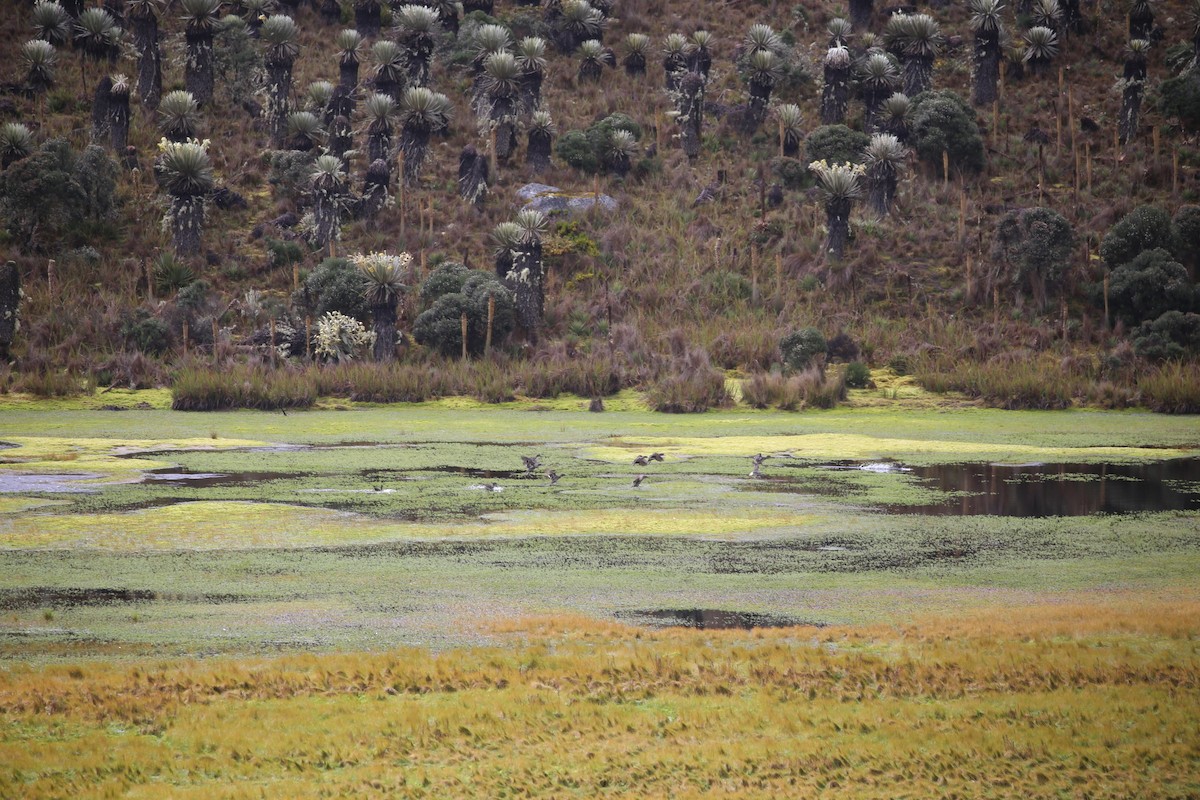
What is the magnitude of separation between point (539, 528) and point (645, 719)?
838 cm

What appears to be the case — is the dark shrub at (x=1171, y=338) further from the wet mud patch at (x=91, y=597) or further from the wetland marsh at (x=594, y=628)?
the wet mud patch at (x=91, y=597)

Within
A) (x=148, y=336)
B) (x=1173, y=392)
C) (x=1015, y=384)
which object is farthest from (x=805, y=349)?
(x=148, y=336)

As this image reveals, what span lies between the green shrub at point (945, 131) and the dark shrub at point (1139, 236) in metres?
8.51

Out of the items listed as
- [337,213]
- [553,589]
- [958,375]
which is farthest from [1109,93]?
[553,589]

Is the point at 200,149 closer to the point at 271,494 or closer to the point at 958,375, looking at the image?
the point at 958,375

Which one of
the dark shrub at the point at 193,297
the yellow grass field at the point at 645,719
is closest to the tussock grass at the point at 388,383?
the dark shrub at the point at 193,297

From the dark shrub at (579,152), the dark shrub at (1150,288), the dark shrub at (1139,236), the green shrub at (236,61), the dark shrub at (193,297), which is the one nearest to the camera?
the dark shrub at (1150,288)

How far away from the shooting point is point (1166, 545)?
584 inches

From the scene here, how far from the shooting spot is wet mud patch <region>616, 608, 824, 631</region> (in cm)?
1093

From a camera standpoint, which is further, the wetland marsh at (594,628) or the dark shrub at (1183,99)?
the dark shrub at (1183,99)

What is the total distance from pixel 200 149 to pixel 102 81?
8.33 m

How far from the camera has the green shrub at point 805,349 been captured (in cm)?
3903

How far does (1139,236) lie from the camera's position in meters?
42.2

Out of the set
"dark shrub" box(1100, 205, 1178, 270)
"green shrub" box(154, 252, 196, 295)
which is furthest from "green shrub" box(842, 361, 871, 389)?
"green shrub" box(154, 252, 196, 295)
